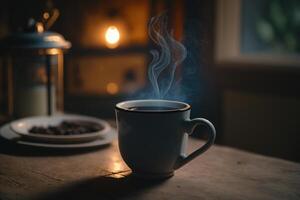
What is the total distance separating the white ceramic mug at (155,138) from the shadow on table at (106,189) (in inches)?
1.1

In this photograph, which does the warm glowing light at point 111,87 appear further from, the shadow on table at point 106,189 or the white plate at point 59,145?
the shadow on table at point 106,189

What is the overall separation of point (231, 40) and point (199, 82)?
28 centimetres

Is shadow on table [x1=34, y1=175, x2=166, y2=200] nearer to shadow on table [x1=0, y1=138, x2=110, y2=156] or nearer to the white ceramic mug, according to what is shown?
the white ceramic mug

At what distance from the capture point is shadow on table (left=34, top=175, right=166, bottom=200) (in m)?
0.86

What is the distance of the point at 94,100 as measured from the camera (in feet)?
7.96

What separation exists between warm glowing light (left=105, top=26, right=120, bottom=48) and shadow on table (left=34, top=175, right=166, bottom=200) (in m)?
1.52

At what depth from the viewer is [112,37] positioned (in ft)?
7.91

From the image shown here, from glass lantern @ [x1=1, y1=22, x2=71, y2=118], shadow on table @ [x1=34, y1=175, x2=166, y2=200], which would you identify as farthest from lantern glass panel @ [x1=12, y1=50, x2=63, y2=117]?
shadow on table @ [x1=34, y1=175, x2=166, y2=200]

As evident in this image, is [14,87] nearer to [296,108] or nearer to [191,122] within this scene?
[191,122]

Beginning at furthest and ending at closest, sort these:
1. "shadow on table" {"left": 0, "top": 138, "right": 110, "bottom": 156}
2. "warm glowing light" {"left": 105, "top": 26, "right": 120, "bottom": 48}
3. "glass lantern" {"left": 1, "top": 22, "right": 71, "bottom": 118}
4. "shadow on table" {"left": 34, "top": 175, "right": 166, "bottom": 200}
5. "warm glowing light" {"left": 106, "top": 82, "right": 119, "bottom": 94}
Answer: "warm glowing light" {"left": 106, "top": 82, "right": 119, "bottom": 94}, "warm glowing light" {"left": 105, "top": 26, "right": 120, "bottom": 48}, "glass lantern" {"left": 1, "top": 22, "right": 71, "bottom": 118}, "shadow on table" {"left": 0, "top": 138, "right": 110, "bottom": 156}, "shadow on table" {"left": 34, "top": 175, "right": 166, "bottom": 200}

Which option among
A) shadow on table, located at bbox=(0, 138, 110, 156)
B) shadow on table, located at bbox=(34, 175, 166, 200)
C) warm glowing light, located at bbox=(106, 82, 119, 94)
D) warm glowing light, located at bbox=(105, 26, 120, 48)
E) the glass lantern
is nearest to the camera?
shadow on table, located at bbox=(34, 175, 166, 200)

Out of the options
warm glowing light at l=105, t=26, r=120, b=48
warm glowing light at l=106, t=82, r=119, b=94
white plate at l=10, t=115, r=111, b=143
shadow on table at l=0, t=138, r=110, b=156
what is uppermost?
warm glowing light at l=105, t=26, r=120, b=48

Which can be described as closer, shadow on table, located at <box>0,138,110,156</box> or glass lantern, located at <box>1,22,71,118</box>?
shadow on table, located at <box>0,138,110,156</box>

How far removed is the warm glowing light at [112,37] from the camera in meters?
2.41
